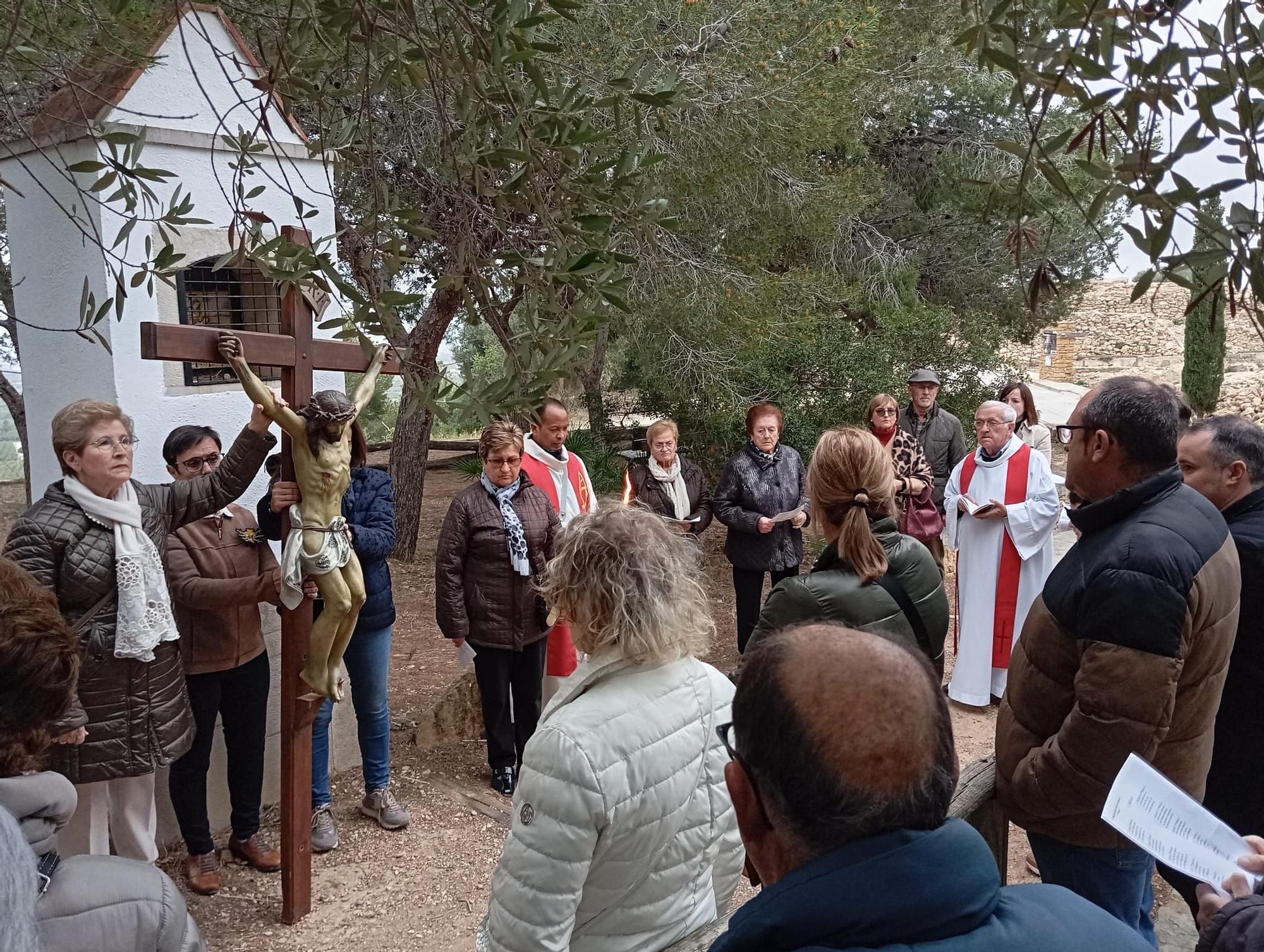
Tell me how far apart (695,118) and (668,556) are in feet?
19.6

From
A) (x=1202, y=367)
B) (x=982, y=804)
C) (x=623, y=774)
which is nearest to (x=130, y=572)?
(x=623, y=774)

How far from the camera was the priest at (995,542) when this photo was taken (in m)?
6.22

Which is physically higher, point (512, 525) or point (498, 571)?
point (512, 525)

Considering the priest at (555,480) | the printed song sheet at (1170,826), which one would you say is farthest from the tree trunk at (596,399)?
the printed song sheet at (1170,826)

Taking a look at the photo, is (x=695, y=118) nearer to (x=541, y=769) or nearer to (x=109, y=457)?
(x=109, y=457)

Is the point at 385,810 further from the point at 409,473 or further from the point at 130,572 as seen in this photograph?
the point at 409,473

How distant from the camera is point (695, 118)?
301 inches

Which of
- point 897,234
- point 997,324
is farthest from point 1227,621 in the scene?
point 897,234

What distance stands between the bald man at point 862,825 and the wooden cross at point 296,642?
2590 millimetres

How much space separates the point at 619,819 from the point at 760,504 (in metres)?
4.67

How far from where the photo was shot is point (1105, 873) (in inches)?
101

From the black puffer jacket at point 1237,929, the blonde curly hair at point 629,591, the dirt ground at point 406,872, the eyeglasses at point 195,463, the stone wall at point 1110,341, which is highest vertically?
the stone wall at point 1110,341

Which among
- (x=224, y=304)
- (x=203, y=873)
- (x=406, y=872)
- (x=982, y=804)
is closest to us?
(x=982, y=804)

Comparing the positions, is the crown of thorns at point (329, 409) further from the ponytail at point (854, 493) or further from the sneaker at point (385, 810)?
the sneaker at point (385, 810)
